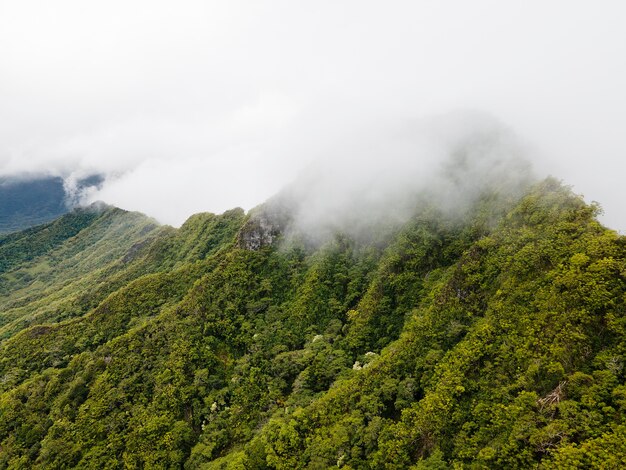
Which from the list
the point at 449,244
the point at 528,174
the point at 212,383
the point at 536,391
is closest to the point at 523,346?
the point at 536,391

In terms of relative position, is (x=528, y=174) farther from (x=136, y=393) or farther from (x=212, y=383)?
(x=136, y=393)

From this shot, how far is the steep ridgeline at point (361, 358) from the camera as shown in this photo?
74562 mm

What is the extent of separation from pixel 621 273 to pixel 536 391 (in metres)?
29.1

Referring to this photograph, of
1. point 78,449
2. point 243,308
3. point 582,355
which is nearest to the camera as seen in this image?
point 582,355

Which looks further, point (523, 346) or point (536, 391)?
Answer: point (523, 346)

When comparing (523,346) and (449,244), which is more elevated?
(449,244)

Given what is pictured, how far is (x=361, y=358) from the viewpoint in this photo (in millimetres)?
129375

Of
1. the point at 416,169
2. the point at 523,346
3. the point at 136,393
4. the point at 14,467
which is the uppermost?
the point at 416,169

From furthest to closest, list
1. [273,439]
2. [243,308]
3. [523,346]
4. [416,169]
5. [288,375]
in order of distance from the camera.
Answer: [416,169]
[243,308]
[288,375]
[273,439]
[523,346]

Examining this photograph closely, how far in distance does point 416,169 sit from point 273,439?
469ft

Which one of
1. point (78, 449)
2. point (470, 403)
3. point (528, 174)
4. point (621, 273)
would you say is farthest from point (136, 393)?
point (528, 174)

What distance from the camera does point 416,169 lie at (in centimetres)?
19525

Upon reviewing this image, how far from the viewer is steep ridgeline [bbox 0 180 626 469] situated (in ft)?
245

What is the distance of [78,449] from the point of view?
12244 cm
